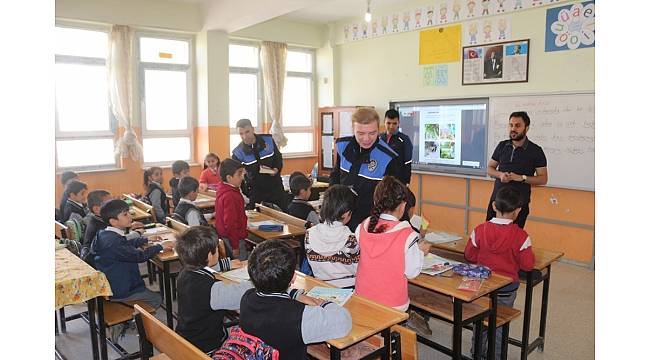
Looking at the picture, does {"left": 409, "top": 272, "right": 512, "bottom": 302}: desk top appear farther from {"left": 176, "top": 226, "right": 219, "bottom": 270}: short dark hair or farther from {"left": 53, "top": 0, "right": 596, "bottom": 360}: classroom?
{"left": 176, "top": 226, "right": 219, "bottom": 270}: short dark hair

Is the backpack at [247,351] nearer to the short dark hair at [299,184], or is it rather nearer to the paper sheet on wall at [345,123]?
the short dark hair at [299,184]

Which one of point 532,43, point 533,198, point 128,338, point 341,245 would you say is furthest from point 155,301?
point 532,43

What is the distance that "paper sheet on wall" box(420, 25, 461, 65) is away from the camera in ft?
20.8

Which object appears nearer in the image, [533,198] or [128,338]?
[128,338]

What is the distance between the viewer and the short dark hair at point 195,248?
220 centimetres

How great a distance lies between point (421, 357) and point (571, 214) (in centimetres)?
319

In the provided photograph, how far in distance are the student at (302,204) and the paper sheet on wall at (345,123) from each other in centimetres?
365

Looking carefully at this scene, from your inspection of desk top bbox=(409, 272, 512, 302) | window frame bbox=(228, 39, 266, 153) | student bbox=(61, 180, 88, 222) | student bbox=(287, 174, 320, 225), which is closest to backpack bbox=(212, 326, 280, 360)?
desk top bbox=(409, 272, 512, 302)

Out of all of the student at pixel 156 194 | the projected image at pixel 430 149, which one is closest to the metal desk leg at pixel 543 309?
the student at pixel 156 194

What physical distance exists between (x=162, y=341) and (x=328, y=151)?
22.4 feet

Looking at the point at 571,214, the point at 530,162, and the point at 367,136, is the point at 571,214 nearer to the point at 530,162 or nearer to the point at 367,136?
the point at 530,162

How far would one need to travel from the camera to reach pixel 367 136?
3203 millimetres
